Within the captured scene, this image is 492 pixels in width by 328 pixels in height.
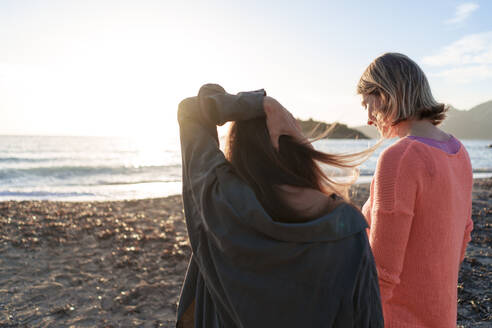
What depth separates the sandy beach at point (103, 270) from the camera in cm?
431

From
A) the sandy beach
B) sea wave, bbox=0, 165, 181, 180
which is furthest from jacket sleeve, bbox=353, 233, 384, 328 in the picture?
sea wave, bbox=0, 165, 181, 180

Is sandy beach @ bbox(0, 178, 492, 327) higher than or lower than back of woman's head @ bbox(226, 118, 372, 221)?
lower

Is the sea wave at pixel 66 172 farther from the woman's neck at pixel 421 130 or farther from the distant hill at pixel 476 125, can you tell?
the distant hill at pixel 476 125

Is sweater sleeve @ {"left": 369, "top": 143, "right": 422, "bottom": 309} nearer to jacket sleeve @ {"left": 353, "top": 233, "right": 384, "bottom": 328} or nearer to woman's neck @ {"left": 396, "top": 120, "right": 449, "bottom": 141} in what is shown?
woman's neck @ {"left": 396, "top": 120, "right": 449, "bottom": 141}

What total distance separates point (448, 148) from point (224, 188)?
105 cm

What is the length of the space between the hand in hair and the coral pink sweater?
483 millimetres

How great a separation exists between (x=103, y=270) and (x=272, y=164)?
5393 mm

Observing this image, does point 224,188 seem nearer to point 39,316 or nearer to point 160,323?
point 160,323

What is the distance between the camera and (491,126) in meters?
152

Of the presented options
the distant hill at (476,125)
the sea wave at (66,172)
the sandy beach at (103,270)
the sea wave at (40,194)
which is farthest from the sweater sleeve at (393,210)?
the distant hill at (476,125)

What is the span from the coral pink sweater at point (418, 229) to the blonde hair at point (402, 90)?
162 mm

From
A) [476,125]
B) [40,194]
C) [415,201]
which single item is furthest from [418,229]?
[476,125]

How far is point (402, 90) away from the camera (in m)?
1.52

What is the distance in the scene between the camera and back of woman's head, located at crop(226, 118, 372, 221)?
1.21 meters
